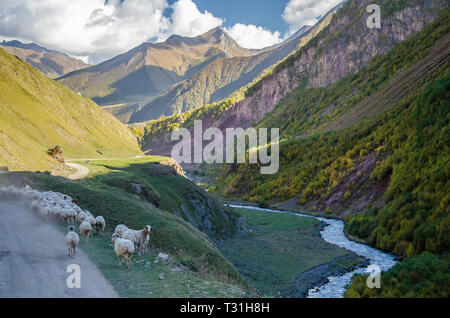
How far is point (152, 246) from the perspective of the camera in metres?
22.0

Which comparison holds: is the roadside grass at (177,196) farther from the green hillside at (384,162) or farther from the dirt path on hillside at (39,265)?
the dirt path on hillside at (39,265)

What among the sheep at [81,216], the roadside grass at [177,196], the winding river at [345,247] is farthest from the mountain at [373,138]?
the roadside grass at [177,196]

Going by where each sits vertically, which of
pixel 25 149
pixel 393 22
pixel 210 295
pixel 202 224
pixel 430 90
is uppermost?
pixel 393 22

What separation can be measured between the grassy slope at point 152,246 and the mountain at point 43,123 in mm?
10632

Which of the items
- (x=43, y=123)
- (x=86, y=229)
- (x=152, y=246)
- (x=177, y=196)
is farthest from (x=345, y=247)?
(x=43, y=123)

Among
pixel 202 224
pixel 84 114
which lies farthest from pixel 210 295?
pixel 84 114

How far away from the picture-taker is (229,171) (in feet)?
387

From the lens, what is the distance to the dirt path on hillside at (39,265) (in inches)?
443

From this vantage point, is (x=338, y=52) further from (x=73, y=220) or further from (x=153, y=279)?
(x=153, y=279)

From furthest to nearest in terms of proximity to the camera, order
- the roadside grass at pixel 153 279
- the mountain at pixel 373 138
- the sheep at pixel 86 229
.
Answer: the mountain at pixel 373 138, the sheep at pixel 86 229, the roadside grass at pixel 153 279

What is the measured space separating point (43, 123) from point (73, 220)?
7995 centimetres

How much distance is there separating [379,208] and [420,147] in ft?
37.4
